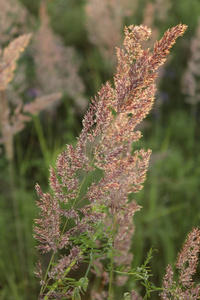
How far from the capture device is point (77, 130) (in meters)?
5.30

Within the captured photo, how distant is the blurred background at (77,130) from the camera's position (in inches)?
133

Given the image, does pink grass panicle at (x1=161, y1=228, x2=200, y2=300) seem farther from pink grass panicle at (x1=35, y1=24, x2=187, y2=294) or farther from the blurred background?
the blurred background

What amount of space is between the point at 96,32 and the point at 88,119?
4359 millimetres

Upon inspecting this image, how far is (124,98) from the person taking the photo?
1124 mm

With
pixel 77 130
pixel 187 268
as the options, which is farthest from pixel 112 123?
pixel 77 130

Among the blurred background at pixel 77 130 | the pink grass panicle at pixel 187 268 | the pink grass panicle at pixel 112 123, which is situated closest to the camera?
the pink grass panicle at pixel 112 123

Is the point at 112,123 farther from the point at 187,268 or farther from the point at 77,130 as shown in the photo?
the point at 77,130

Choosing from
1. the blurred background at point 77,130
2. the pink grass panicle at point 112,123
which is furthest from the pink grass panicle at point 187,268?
the blurred background at point 77,130

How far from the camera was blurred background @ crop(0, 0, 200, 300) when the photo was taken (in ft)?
11.1

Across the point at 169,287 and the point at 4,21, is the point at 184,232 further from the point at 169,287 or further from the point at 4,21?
the point at 169,287

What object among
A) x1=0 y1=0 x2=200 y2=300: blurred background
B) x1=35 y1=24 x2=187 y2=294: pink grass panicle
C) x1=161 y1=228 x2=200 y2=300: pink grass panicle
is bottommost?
x1=161 y1=228 x2=200 y2=300: pink grass panicle

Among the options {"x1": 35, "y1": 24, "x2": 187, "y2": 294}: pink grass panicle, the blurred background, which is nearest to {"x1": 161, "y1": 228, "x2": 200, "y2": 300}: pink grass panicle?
{"x1": 35, "y1": 24, "x2": 187, "y2": 294}: pink grass panicle

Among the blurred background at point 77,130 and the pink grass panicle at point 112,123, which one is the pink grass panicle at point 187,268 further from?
the blurred background at point 77,130

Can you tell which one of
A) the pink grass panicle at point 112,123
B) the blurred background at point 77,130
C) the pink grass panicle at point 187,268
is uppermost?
the blurred background at point 77,130
